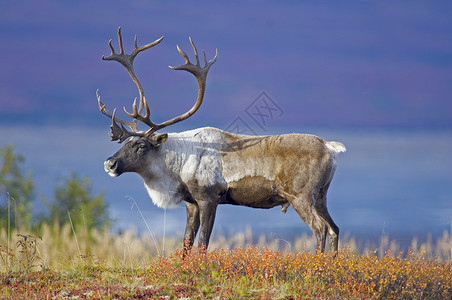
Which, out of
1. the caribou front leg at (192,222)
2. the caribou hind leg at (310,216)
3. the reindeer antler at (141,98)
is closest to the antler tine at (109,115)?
the reindeer antler at (141,98)

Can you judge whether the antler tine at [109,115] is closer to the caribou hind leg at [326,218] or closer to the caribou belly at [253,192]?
the caribou belly at [253,192]

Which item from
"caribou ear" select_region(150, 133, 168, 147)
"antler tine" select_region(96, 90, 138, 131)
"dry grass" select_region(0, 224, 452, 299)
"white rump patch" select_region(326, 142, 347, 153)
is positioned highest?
"antler tine" select_region(96, 90, 138, 131)

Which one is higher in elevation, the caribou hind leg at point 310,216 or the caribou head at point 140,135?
the caribou head at point 140,135

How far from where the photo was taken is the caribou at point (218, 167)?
9.77 m

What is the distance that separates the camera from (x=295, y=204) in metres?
9.71

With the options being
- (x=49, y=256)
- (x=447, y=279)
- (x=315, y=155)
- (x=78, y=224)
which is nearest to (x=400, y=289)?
(x=447, y=279)

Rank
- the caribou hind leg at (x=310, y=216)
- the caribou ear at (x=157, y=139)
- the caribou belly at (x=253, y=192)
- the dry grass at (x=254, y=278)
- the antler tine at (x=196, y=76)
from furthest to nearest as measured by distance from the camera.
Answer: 1. the caribou ear at (x=157, y=139)
2. the antler tine at (x=196, y=76)
3. the caribou belly at (x=253, y=192)
4. the caribou hind leg at (x=310, y=216)
5. the dry grass at (x=254, y=278)

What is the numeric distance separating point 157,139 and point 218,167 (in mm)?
1244

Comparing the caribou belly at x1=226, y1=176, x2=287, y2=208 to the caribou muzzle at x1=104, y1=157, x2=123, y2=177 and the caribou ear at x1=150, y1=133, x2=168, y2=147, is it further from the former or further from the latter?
the caribou muzzle at x1=104, y1=157, x2=123, y2=177

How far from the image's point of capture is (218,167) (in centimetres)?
1003

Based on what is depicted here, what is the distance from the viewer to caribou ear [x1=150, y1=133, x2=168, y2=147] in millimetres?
10180

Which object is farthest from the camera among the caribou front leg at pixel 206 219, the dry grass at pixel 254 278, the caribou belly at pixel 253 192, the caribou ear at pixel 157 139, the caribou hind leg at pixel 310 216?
the caribou ear at pixel 157 139

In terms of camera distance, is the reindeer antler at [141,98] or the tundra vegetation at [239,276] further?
the reindeer antler at [141,98]

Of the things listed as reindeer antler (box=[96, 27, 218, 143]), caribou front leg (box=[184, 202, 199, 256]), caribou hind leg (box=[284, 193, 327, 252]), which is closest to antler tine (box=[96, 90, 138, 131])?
reindeer antler (box=[96, 27, 218, 143])
